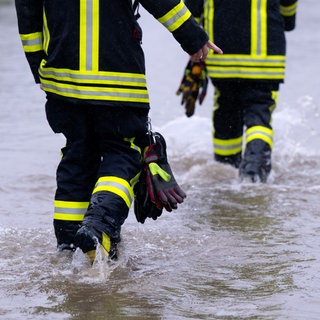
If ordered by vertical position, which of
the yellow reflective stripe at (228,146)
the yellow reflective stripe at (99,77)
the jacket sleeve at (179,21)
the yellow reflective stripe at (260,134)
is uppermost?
the jacket sleeve at (179,21)

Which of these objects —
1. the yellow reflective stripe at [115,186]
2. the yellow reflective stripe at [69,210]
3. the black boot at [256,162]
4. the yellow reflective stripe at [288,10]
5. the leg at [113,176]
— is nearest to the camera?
the leg at [113,176]

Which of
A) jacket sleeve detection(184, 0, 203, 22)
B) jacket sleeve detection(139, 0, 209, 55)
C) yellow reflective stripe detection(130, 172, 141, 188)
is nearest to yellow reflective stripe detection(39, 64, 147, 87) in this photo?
jacket sleeve detection(139, 0, 209, 55)

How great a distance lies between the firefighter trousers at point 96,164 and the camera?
4914mm

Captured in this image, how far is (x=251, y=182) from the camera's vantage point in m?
7.06

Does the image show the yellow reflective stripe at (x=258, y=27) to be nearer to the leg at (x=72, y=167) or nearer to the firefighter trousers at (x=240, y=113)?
the firefighter trousers at (x=240, y=113)

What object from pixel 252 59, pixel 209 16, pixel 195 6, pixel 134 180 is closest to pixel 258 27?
pixel 252 59

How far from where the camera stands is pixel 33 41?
16.6ft

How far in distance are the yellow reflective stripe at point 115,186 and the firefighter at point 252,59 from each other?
2.19m

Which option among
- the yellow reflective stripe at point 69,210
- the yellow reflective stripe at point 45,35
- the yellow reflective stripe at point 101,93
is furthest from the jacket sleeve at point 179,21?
the yellow reflective stripe at point 69,210

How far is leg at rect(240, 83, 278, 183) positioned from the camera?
7.04m

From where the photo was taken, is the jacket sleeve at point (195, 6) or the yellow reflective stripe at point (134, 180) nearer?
the yellow reflective stripe at point (134, 180)

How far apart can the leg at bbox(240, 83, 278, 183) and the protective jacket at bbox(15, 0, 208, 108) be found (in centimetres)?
218

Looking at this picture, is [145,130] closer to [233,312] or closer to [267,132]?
[233,312]

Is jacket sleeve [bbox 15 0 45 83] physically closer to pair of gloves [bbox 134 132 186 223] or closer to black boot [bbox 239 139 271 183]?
pair of gloves [bbox 134 132 186 223]
